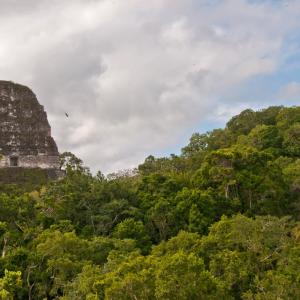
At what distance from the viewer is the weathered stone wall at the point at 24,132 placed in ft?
152

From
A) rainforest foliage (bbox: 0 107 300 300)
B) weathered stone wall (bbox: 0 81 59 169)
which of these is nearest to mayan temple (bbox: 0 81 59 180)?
weathered stone wall (bbox: 0 81 59 169)

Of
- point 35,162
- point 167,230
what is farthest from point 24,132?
point 167,230

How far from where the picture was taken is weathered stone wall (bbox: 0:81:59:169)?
46.2m

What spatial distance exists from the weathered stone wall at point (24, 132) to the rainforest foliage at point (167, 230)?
1.87m

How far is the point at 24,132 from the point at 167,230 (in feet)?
67.5

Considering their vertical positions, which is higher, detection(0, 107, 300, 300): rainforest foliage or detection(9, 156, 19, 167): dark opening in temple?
detection(9, 156, 19, 167): dark opening in temple

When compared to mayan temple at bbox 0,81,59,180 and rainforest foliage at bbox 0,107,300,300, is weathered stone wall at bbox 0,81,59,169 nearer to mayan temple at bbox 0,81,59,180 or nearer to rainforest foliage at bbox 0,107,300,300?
mayan temple at bbox 0,81,59,180

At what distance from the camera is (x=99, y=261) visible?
25812 mm

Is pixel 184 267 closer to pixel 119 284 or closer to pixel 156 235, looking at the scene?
pixel 119 284

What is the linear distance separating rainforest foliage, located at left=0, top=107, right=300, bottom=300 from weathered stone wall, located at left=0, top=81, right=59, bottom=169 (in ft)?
6.14

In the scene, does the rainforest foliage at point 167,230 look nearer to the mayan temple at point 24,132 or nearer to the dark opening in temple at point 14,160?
the mayan temple at point 24,132

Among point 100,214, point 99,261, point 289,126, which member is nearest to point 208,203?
point 100,214

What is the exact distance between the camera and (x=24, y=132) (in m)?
47.5

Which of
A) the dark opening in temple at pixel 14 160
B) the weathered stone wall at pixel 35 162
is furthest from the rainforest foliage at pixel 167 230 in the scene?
the dark opening in temple at pixel 14 160
